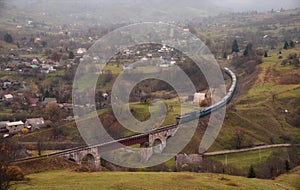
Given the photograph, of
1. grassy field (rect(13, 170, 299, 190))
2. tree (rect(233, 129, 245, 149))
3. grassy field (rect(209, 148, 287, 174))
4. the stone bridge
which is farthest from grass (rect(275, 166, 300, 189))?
the stone bridge

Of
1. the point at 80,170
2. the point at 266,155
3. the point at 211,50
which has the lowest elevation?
the point at 266,155

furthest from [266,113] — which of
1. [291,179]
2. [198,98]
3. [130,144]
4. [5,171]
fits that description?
[5,171]

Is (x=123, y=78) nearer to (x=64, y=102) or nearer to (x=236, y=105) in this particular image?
(x=64, y=102)

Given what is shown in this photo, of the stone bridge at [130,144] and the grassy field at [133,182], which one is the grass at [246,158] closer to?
the stone bridge at [130,144]

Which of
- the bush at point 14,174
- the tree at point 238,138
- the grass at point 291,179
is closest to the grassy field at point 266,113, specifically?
the tree at point 238,138

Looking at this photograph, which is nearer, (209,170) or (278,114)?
(209,170)

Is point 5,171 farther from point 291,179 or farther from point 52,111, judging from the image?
point 52,111

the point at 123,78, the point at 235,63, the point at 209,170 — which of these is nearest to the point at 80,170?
the point at 209,170

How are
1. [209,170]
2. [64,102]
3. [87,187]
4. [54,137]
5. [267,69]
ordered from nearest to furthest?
1. [87,187]
2. [209,170]
3. [54,137]
4. [64,102]
5. [267,69]
